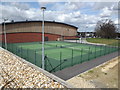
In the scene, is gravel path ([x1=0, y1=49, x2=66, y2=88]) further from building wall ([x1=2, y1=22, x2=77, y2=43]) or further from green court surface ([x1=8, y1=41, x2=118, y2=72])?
building wall ([x1=2, y1=22, x2=77, y2=43])

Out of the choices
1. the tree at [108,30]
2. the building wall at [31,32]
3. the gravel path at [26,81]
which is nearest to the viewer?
the gravel path at [26,81]

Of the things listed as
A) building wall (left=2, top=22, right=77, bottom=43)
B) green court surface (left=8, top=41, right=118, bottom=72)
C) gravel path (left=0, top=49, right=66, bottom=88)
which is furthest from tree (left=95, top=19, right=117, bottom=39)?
gravel path (left=0, top=49, right=66, bottom=88)

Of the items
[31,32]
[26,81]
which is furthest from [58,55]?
[31,32]

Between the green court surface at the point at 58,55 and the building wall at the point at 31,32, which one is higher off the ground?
the building wall at the point at 31,32

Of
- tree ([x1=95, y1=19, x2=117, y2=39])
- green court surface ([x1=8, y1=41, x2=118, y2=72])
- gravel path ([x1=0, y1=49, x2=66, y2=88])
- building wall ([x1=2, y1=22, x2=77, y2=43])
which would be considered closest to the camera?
gravel path ([x1=0, y1=49, x2=66, y2=88])

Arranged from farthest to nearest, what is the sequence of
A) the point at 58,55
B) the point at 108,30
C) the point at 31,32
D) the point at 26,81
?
1. the point at 108,30
2. the point at 31,32
3. the point at 58,55
4. the point at 26,81

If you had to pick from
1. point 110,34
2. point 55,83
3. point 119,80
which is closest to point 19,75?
point 55,83

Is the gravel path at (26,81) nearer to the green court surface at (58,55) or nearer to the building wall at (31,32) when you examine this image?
the green court surface at (58,55)

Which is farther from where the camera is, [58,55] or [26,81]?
[58,55]

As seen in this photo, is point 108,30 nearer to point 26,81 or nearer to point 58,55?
point 58,55

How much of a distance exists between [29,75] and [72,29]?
51.9 m

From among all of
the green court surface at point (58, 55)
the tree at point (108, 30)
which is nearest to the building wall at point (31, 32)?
the green court surface at point (58, 55)

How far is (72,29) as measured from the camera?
2221 inches

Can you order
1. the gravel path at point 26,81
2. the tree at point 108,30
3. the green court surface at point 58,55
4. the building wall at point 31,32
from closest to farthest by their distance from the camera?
the gravel path at point 26,81 < the green court surface at point 58,55 < the building wall at point 31,32 < the tree at point 108,30
